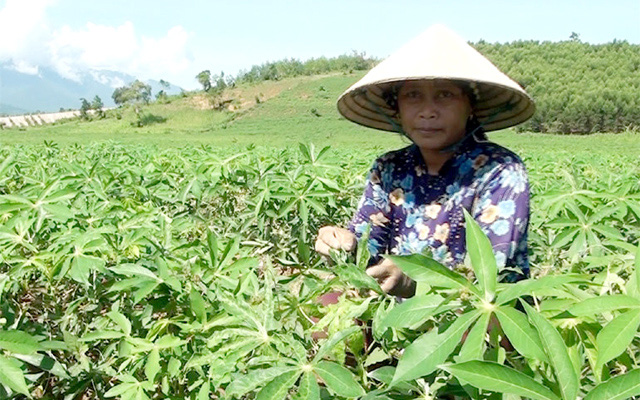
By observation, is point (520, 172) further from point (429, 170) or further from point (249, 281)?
point (249, 281)

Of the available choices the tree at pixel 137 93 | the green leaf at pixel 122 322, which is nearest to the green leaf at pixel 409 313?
the green leaf at pixel 122 322

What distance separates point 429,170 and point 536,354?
122cm

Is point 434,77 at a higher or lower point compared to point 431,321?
higher

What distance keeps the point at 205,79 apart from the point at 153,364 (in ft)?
162

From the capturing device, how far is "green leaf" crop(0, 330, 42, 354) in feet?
2.85

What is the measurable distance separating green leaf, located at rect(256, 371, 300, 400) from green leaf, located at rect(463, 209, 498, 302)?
23cm

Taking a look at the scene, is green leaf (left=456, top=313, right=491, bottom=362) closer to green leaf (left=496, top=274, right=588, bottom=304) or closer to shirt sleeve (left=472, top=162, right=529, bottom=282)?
green leaf (left=496, top=274, right=588, bottom=304)

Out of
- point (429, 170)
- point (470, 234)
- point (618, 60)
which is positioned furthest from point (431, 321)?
point (618, 60)

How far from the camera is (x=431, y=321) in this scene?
0.78 metres

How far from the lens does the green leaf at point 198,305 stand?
968 mm

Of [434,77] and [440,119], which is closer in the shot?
[434,77]

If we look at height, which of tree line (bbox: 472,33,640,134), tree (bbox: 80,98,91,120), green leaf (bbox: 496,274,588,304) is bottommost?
tree line (bbox: 472,33,640,134)

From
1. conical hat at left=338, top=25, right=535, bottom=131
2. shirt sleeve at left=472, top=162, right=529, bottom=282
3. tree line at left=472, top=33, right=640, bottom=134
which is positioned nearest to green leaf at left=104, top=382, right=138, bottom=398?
shirt sleeve at left=472, top=162, right=529, bottom=282

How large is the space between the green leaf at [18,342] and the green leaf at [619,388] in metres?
0.71
